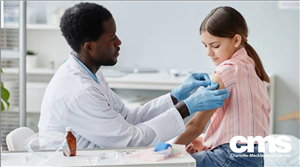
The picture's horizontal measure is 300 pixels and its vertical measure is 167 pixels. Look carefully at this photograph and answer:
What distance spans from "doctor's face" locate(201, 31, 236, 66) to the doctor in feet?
0.50

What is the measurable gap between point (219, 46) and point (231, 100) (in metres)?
0.23

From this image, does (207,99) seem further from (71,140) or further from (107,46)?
(71,140)

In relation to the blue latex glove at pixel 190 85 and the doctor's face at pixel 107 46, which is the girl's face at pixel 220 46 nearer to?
the blue latex glove at pixel 190 85

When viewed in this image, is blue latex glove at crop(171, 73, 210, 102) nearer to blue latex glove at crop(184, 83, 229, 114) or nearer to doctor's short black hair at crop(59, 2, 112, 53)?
blue latex glove at crop(184, 83, 229, 114)

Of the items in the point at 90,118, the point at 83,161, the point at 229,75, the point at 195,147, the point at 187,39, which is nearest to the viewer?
the point at 83,161

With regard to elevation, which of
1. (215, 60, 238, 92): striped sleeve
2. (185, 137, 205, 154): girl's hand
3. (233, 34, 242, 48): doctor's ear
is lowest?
(185, 137, 205, 154): girl's hand

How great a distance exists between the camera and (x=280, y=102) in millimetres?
3367

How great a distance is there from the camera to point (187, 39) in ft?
11.4

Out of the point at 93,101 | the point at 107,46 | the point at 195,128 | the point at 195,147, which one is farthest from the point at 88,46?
the point at 195,147

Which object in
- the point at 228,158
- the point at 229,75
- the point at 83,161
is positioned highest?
the point at 229,75

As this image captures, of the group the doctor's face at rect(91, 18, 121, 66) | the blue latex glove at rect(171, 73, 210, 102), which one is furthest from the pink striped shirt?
the doctor's face at rect(91, 18, 121, 66)

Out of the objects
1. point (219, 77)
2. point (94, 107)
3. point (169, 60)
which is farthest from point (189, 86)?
point (169, 60)

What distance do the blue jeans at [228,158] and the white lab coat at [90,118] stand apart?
15cm

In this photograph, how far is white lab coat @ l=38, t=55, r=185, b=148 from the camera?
142cm
